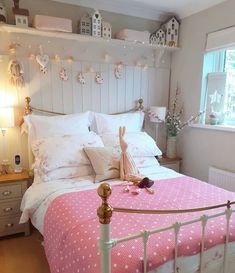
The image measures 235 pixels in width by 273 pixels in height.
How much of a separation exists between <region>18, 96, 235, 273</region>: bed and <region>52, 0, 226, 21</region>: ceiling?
1.98 meters

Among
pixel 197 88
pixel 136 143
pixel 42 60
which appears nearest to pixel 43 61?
pixel 42 60

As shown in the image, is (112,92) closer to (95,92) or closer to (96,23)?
(95,92)

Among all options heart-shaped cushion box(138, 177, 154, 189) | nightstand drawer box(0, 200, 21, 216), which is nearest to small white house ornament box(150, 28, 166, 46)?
heart-shaped cushion box(138, 177, 154, 189)

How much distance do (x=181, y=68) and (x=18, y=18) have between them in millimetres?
1970

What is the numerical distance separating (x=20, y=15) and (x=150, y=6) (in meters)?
1.47

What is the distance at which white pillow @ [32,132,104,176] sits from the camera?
2154 mm

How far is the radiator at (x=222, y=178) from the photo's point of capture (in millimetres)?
2529

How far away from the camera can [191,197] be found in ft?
5.69

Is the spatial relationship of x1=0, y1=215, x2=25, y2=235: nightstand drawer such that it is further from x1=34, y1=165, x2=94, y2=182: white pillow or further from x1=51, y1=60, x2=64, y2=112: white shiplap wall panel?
x1=51, y1=60, x2=64, y2=112: white shiplap wall panel

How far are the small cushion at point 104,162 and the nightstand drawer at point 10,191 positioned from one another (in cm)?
76

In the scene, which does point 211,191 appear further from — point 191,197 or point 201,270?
point 201,270

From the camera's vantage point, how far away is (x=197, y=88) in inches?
117

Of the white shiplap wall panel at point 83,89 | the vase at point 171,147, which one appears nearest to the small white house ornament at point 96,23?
the white shiplap wall panel at point 83,89

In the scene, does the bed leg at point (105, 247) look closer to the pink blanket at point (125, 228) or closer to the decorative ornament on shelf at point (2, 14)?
the pink blanket at point (125, 228)
